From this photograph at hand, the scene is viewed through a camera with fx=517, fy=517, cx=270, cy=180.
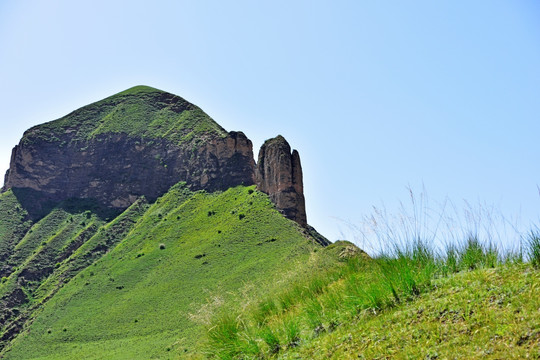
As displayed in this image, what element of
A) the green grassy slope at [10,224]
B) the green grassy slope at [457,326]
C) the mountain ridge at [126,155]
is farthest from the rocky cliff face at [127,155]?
the green grassy slope at [457,326]

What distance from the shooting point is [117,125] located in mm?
157500

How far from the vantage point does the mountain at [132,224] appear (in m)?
77.2

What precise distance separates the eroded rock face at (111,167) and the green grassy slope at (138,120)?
296 cm

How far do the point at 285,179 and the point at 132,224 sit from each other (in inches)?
1878

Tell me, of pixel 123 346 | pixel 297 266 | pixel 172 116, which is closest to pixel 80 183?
pixel 172 116

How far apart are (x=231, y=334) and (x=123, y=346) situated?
62783 mm

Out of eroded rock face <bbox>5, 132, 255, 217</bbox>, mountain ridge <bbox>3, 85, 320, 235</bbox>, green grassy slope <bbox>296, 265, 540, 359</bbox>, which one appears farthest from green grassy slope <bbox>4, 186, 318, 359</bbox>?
green grassy slope <bbox>296, 265, 540, 359</bbox>

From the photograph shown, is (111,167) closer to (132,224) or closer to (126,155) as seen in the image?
(126,155)

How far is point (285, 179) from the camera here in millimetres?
95562

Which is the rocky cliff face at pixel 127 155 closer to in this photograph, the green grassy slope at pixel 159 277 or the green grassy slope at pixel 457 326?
the green grassy slope at pixel 159 277

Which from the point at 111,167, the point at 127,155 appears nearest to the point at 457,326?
the point at 127,155

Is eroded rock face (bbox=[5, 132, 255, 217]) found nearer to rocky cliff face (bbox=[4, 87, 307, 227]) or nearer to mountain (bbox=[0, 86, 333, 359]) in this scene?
rocky cliff face (bbox=[4, 87, 307, 227])

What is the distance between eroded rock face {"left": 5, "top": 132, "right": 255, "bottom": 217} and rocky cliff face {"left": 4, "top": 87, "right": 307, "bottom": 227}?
0.25 meters

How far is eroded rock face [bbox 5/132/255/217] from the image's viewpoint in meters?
134
